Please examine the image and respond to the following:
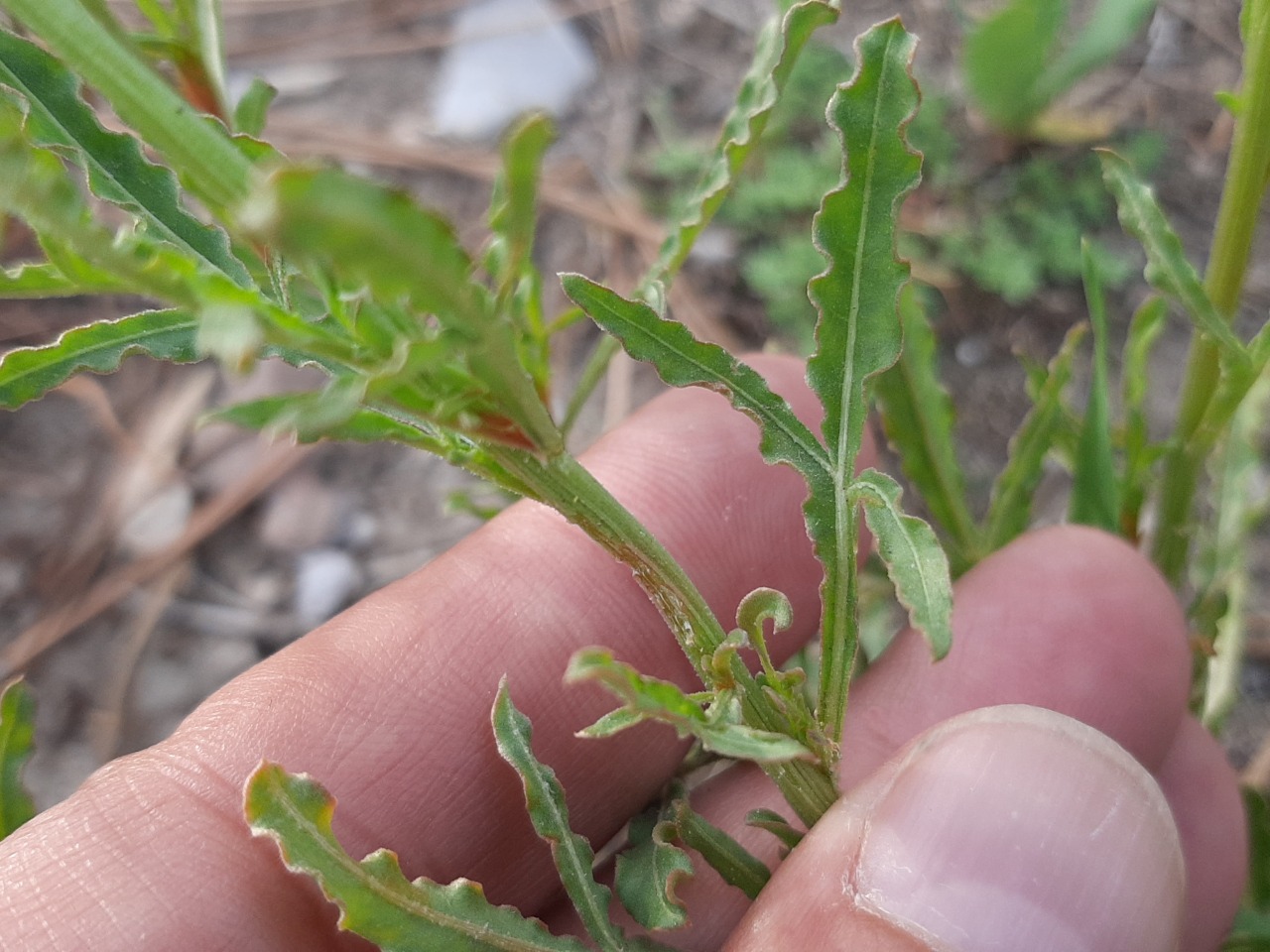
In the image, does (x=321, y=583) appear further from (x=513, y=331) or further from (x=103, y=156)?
(x=513, y=331)

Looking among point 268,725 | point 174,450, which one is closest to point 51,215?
point 268,725

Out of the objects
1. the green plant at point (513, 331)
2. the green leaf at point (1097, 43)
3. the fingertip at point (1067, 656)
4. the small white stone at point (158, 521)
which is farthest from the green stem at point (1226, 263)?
the small white stone at point (158, 521)

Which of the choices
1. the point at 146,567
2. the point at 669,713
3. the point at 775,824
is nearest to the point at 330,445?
the point at 146,567

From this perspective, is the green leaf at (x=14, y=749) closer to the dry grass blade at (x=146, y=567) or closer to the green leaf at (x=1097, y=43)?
the dry grass blade at (x=146, y=567)

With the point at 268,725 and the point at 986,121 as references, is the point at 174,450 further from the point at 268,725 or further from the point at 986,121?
the point at 986,121

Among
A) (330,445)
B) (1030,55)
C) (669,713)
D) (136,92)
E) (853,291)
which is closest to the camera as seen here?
(136,92)
